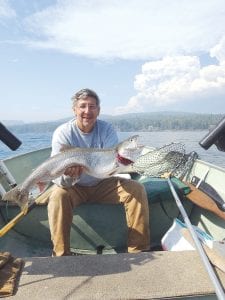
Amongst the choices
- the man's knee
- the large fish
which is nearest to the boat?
the man's knee

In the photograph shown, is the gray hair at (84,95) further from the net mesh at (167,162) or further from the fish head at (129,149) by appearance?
the net mesh at (167,162)

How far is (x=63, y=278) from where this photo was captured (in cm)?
388

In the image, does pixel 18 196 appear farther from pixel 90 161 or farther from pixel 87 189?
pixel 87 189

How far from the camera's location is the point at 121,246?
606cm

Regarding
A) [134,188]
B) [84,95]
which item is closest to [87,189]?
[134,188]

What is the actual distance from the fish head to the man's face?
82 centimetres

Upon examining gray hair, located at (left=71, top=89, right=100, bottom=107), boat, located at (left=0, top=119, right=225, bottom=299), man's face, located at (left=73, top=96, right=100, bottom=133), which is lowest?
boat, located at (left=0, top=119, right=225, bottom=299)

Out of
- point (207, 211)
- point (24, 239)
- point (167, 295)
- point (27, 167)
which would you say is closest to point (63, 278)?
point (167, 295)

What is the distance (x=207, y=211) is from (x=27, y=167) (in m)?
4.70

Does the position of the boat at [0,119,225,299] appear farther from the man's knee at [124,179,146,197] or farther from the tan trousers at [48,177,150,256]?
the man's knee at [124,179,146,197]

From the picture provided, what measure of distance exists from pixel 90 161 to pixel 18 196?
1008 millimetres

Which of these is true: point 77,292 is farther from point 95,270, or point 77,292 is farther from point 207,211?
point 207,211

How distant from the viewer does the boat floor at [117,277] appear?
3.57 m

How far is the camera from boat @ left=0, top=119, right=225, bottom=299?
361cm
